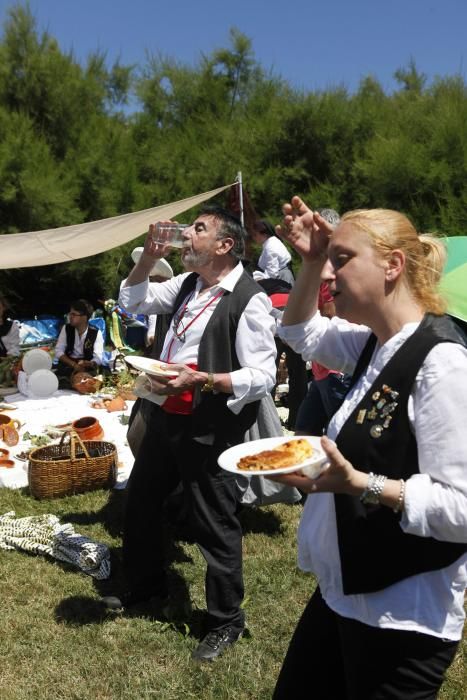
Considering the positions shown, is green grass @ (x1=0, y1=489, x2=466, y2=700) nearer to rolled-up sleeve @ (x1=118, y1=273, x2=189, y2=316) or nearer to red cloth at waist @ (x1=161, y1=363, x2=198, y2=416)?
red cloth at waist @ (x1=161, y1=363, x2=198, y2=416)

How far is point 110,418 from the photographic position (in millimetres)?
6734

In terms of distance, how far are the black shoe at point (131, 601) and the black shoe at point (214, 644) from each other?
0.42m

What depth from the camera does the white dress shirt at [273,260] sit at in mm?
7324

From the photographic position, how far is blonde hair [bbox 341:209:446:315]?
1490mm

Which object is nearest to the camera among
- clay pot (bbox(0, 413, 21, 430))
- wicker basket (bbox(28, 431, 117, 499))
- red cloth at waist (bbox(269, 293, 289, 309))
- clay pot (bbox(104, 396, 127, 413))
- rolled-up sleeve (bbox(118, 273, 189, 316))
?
rolled-up sleeve (bbox(118, 273, 189, 316))

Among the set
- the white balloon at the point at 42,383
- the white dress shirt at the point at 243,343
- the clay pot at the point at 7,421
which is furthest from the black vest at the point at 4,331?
the white dress shirt at the point at 243,343

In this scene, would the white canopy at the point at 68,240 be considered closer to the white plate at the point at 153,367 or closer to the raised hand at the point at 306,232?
the white plate at the point at 153,367

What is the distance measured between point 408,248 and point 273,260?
19.4 ft

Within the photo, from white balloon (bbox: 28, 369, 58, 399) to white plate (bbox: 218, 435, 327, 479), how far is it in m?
6.29

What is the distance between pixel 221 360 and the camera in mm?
2795

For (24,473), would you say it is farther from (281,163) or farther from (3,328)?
(281,163)

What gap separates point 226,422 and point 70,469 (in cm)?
217

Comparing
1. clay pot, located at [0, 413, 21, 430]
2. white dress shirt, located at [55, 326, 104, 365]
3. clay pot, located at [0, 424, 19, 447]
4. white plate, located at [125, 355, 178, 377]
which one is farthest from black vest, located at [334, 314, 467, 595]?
white dress shirt, located at [55, 326, 104, 365]

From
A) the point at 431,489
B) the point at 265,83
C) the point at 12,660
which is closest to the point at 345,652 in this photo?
the point at 431,489
